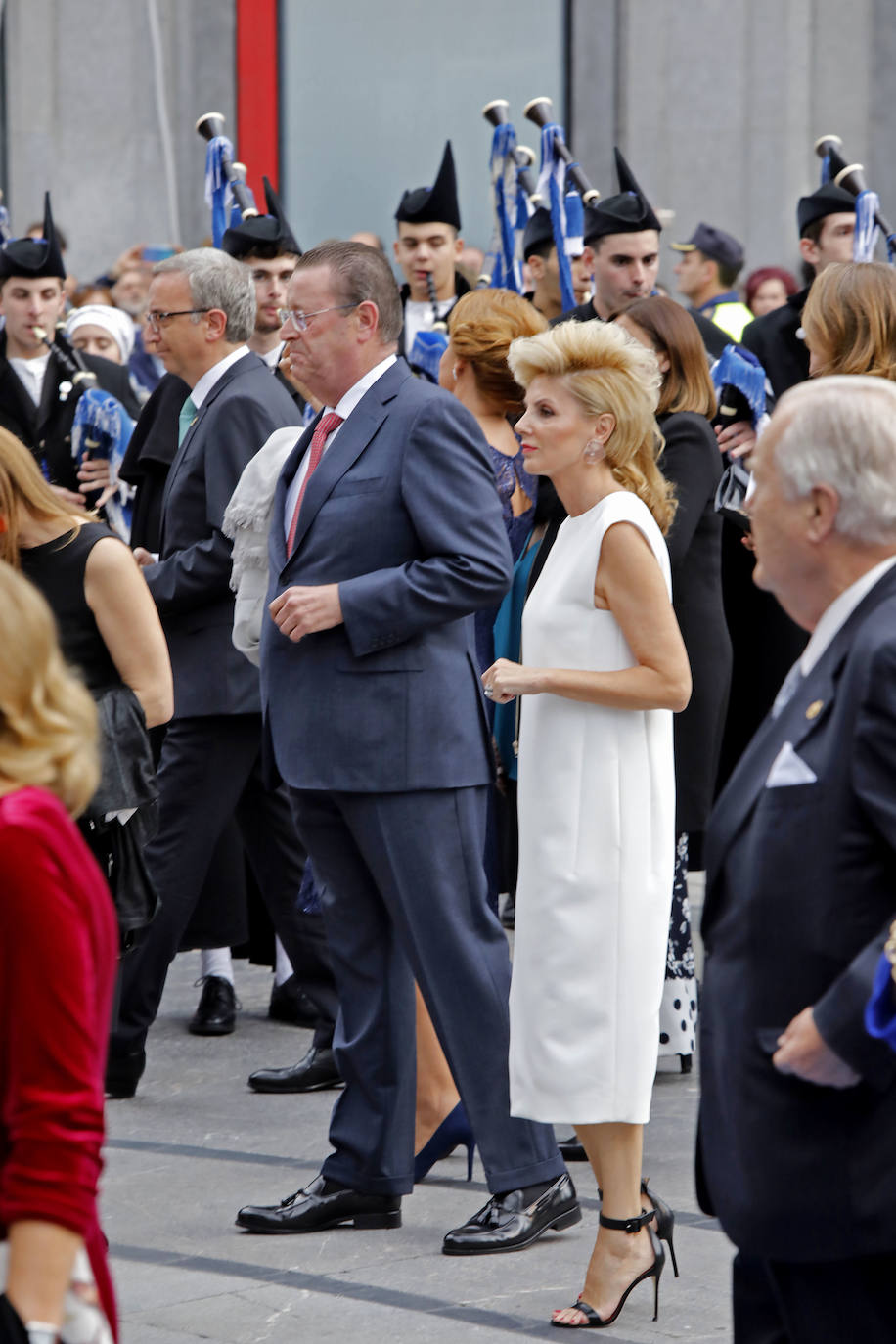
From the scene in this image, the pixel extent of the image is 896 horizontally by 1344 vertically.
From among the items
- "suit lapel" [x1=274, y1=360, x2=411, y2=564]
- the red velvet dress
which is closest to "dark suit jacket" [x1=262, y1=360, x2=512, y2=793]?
"suit lapel" [x1=274, y1=360, x2=411, y2=564]

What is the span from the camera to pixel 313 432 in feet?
14.9

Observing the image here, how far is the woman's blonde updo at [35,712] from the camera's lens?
2123mm

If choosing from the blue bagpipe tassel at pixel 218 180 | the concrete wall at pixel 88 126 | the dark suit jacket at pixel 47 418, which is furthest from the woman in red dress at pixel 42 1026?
the concrete wall at pixel 88 126

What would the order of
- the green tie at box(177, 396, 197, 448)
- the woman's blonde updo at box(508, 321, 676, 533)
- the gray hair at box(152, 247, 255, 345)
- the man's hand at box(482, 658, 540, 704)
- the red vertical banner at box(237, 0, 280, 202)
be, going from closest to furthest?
the man's hand at box(482, 658, 540, 704) → the woman's blonde updo at box(508, 321, 676, 533) → the gray hair at box(152, 247, 255, 345) → the green tie at box(177, 396, 197, 448) → the red vertical banner at box(237, 0, 280, 202)

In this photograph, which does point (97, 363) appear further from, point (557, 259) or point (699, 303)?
point (699, 303)

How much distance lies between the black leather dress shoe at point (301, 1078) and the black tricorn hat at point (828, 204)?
332 cm

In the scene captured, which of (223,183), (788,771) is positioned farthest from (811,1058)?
(223,183)

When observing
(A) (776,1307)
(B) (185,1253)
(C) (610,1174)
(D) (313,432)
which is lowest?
(B) (185,1253)

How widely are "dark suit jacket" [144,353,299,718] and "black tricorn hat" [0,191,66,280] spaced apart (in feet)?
7.24

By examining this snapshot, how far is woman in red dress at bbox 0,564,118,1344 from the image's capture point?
2049 millimetres

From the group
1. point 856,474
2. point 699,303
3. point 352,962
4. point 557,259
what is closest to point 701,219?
point 699,303

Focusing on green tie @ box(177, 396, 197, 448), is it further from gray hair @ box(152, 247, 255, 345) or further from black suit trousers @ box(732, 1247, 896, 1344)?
black suit trousers @ box(732, 1247, 896, 1344)

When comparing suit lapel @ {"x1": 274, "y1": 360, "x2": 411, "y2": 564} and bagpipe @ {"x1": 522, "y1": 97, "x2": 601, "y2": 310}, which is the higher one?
bagpipe @ {"x1": 522, "y1": 97, "x2": 601, "y2": 310}

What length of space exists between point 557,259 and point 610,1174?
4750 millimetres
